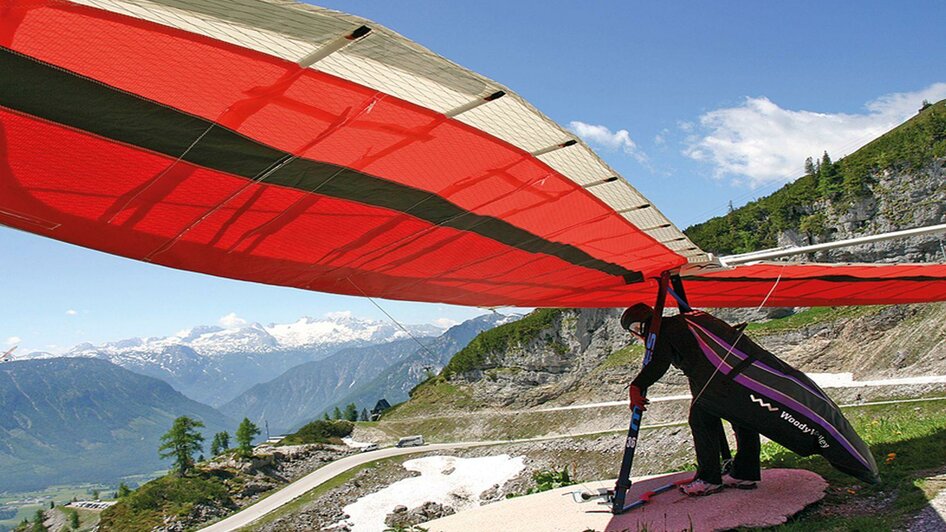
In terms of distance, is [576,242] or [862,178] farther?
[862,178]

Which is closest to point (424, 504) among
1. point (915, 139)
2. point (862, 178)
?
point (862, 178)

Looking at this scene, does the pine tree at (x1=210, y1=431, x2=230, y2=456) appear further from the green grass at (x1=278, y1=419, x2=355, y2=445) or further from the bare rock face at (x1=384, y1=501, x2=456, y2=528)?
the bare rock face at (x1=384, y1=501, x2=456, y2=528)

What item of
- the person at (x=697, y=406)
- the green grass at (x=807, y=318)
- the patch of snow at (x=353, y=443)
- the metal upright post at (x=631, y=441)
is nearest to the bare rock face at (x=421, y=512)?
the patch of snow at (x=353, y=443)

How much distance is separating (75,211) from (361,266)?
2.99 m

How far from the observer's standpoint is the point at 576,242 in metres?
6.21

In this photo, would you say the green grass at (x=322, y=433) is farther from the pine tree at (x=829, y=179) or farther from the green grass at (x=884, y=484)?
the green grass at (x=884, y=484)

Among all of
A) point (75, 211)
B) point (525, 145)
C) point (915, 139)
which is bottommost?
point (525, 145)

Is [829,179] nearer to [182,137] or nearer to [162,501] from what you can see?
[182,137]

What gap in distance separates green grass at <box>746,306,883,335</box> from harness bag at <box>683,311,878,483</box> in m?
37.8

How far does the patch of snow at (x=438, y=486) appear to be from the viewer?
111ft

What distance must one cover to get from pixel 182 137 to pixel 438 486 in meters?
37.7

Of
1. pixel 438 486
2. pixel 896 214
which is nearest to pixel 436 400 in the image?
pixel 438 486

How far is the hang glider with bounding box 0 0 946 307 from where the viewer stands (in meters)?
2.72

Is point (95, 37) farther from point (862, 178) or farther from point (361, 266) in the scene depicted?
point (862, 178)
